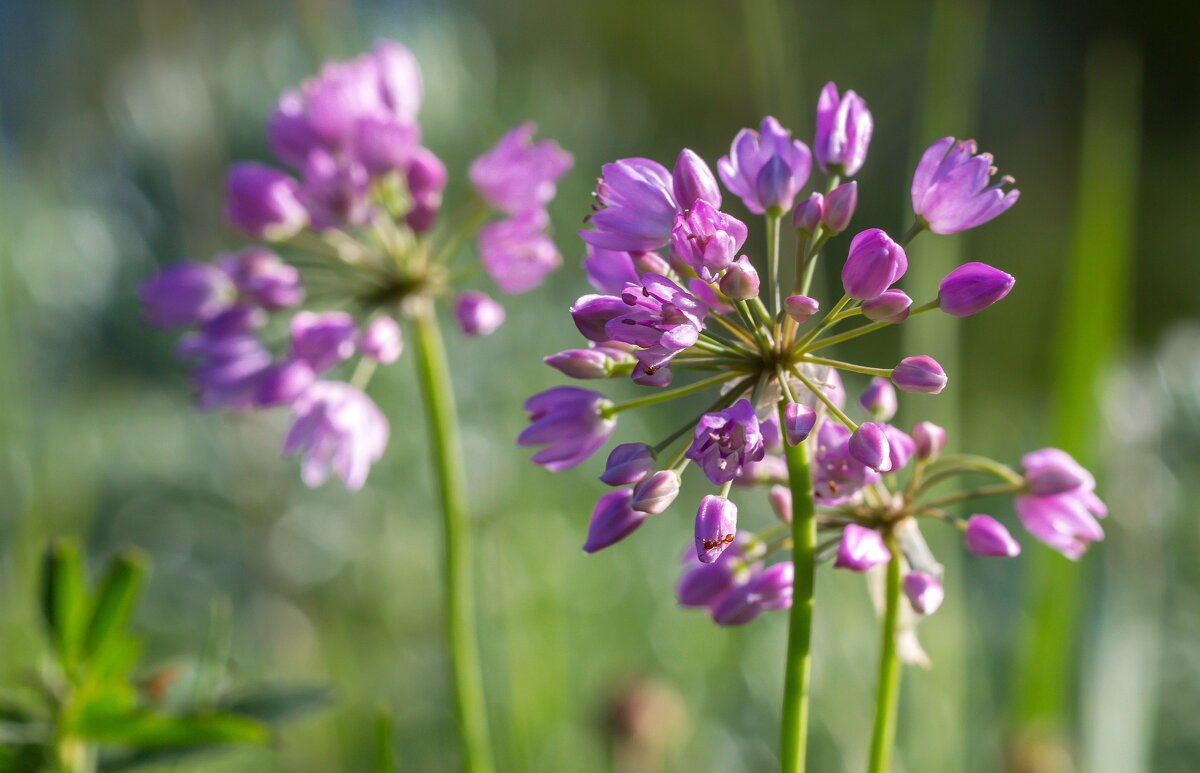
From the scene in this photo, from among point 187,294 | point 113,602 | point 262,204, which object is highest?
point 262,204

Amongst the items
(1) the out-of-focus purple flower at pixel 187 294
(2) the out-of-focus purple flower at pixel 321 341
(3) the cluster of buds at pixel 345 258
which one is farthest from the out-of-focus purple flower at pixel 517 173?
(1) the out-of-focus purple flower at pixel 187 294

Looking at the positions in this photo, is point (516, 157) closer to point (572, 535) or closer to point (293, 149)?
point (293, 149)

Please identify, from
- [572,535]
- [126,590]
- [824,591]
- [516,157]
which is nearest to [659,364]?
[126,590]

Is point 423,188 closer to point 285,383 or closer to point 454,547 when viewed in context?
point 285,383

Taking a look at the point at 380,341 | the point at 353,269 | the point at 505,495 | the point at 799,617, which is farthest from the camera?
the point at 505,495

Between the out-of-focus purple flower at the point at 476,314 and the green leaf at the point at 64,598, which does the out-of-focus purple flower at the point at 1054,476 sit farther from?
the green leaf at the point at 64,598

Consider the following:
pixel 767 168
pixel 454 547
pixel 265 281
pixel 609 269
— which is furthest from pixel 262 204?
pixel 767 168

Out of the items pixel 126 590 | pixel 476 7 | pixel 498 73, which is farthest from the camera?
pixel 476 7
